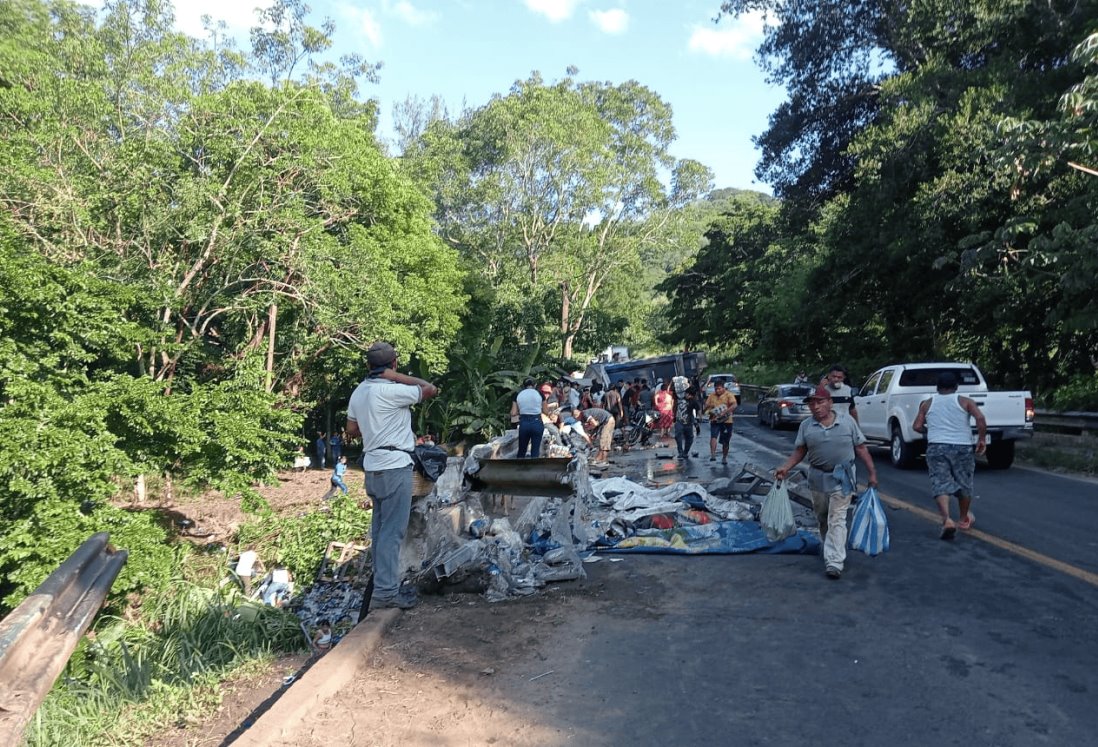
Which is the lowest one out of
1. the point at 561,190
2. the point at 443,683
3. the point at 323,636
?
the point at 323,636

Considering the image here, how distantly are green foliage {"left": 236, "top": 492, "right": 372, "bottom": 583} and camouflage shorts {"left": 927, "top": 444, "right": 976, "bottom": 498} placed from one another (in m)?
7.09

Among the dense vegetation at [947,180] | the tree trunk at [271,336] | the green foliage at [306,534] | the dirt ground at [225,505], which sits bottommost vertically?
the dirt ground at [225,505]

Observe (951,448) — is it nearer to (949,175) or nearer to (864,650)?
(864,650)

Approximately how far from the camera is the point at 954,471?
852 cm

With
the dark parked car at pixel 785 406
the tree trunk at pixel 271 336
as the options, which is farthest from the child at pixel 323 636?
the dark parked car at pixel 785 406

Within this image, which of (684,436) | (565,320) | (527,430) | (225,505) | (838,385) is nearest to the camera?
(838,385)

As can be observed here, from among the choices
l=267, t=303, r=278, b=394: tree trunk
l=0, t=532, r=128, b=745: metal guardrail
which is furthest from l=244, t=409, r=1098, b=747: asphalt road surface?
l=267, t=303, r=278, b=394: tree trunk

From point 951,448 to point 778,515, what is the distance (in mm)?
2401

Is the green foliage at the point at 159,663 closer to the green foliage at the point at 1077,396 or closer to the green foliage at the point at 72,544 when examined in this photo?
the green foliage at the point at 72,544

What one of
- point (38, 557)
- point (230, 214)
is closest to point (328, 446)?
point (230, 214)

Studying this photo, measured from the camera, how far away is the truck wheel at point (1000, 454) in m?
14.0

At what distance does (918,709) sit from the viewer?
4227 mm

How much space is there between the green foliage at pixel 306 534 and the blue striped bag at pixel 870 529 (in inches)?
257

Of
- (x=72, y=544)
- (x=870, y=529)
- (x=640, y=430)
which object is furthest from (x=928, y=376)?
(x=72, y=544)
